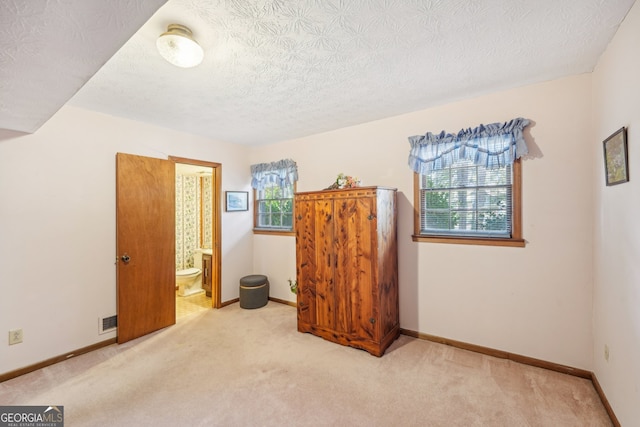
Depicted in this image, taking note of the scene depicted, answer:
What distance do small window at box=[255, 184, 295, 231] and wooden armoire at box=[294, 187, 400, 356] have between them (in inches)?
42.0

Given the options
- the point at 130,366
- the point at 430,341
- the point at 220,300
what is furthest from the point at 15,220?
the point at 430,341

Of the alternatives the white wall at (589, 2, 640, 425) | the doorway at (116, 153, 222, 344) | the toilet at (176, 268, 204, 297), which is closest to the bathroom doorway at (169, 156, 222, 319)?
the toilet at (176, 268, 204, 297)

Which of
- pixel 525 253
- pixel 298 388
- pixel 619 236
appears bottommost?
pixel 298 388

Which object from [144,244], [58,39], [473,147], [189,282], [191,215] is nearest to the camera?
[58,39]

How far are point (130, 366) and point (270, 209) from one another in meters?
2.60

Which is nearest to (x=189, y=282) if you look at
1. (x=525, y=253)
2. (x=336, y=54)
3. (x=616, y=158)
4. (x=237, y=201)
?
(x=237, y=201)

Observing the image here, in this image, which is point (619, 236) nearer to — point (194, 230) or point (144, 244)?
point (144, 244)

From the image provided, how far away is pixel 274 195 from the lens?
434cm

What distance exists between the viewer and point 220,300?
3.93 meters

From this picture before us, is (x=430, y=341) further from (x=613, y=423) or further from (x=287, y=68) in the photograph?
(x=287, y=68)

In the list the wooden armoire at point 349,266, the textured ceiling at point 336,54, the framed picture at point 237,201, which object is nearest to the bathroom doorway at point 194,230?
the framed picture at point 237,201

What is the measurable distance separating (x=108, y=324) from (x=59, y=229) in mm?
1077

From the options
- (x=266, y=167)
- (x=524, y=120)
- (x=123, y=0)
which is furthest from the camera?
(x=266, y=167)

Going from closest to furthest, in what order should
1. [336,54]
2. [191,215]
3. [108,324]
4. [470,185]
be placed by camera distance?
[336,54] < [470,185] < [108,324] < [191,215]
